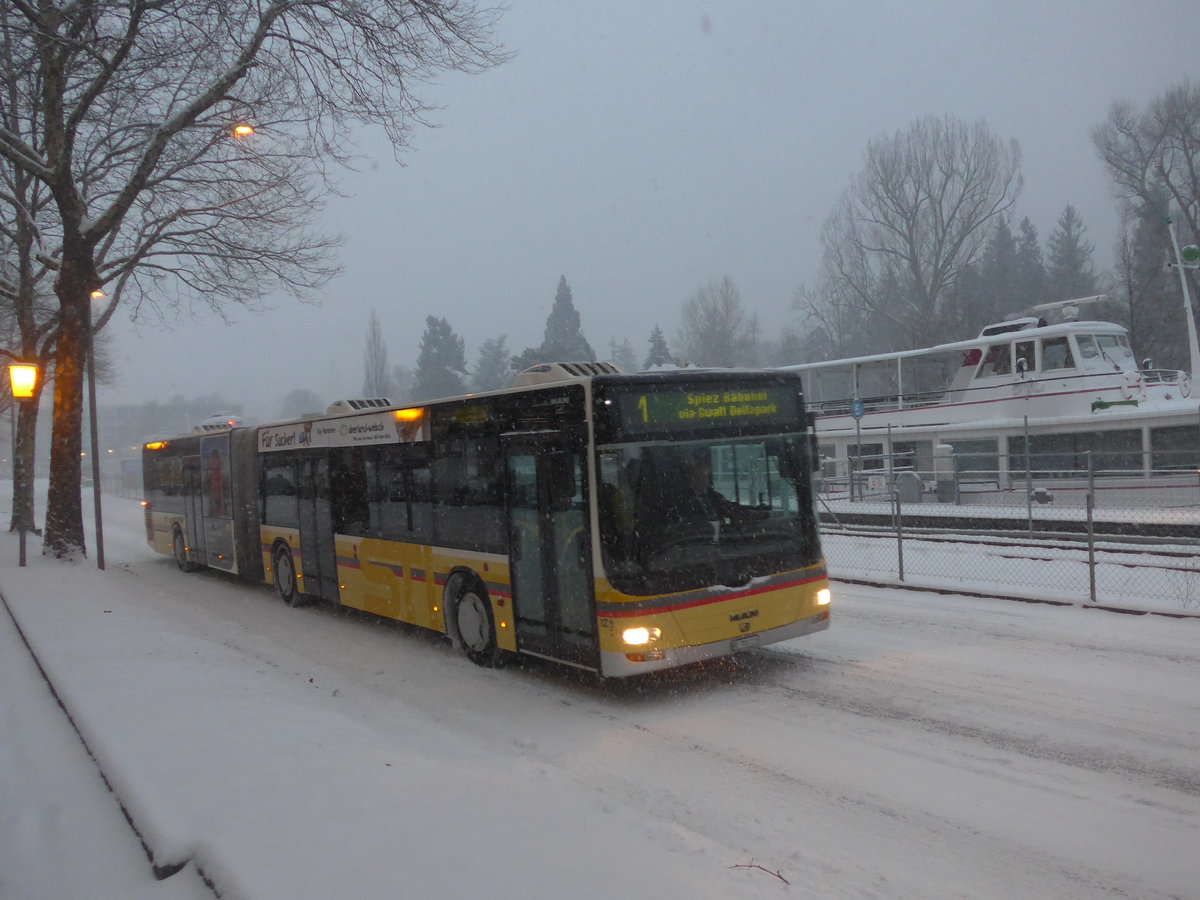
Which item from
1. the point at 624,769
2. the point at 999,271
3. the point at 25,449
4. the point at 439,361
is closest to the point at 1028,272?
the point at 999,271

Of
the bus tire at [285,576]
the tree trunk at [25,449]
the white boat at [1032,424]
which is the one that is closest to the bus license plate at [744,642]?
the bus tire at [285,576]

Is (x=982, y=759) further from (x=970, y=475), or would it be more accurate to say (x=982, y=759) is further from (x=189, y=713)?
(x=970, y=475)

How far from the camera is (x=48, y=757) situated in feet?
21.3

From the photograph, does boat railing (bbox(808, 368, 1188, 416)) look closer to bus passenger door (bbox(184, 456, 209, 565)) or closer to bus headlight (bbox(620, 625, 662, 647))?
bus passenger door (bbox(184, 456, 209, 565))

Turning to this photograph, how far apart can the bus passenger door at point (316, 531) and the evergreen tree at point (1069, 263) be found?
6128cm

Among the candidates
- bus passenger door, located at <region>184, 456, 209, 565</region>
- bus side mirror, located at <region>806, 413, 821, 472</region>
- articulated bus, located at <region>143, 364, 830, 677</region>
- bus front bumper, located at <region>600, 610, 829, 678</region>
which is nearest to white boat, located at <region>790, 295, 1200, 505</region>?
bus side mirror, located at <region>806, 413, 821, 472</region>

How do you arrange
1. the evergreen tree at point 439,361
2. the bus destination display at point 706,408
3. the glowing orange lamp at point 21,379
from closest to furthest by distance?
the bus destination display at point 706,408
the glowing orange lamp at point 21,379
the evergreen tree at point 439,361

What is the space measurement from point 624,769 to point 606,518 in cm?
205

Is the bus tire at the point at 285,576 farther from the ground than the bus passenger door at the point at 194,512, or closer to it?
closer to it

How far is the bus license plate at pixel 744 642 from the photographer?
8047mm

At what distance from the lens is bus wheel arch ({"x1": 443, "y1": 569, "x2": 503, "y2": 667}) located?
30.9 ft

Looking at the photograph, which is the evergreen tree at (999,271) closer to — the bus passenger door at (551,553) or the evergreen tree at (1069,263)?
the evergreen tree at (1069,263)

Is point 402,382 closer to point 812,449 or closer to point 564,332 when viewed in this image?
point 564,332

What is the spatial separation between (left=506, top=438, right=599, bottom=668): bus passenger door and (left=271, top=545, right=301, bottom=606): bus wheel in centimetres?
674
